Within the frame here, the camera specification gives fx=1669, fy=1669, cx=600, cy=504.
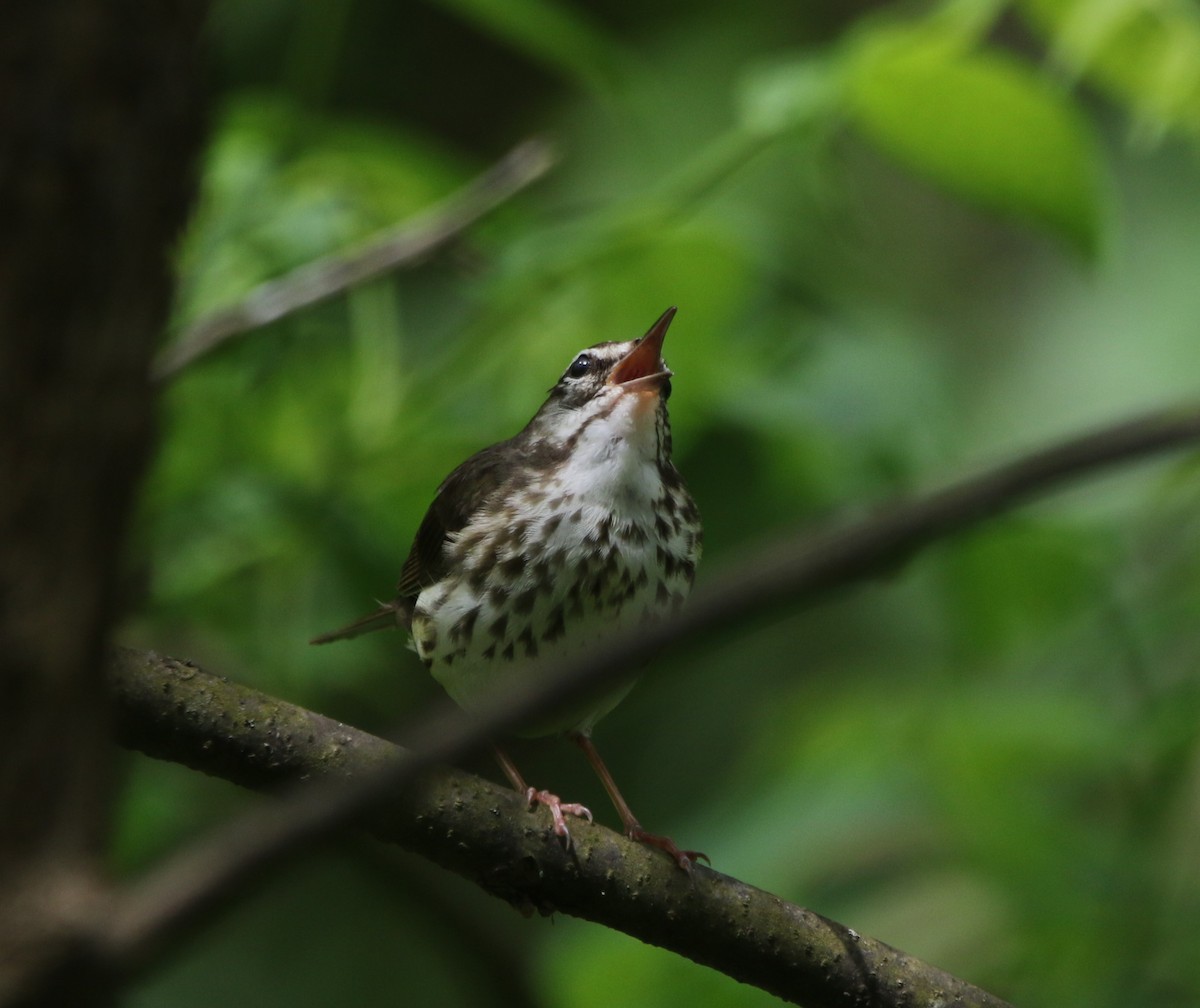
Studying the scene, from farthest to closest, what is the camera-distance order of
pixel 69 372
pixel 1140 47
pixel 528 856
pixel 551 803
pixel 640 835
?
1. pixel 1140 47
2. pixel 640 835
3. pixel 551 803
4. pixel 528 856
5. pixel 69 372

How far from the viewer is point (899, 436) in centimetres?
392

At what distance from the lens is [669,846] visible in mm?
2844

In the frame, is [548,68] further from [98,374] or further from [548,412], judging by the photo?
[98,374]

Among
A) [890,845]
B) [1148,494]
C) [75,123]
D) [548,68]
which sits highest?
[548,68]

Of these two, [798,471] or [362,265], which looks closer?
[362,265]

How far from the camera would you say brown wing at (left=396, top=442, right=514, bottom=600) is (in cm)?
368

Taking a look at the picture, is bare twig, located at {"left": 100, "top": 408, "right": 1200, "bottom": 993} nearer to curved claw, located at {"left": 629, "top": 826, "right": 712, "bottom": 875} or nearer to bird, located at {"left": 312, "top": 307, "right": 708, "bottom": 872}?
curved claw, located at {"left": 629, "top": 826, "right": 712, "bottom": 875}

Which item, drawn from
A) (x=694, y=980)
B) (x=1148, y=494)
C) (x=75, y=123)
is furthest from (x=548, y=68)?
(x=75, y=123)

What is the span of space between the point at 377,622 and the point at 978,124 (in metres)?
1.78

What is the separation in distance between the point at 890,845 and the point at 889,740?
1.25ft

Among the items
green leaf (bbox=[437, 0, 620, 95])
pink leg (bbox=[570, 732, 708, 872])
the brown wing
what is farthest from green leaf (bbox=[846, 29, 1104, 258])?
pink leg (bbox=[570, 732, 708, 872])

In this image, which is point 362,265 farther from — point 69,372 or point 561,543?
point 69,372

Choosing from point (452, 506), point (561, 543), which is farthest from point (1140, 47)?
point (452, 506)

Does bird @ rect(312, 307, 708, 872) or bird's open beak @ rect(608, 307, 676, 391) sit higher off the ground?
bird's open beak @ rect(608, 307, 676, 391)
